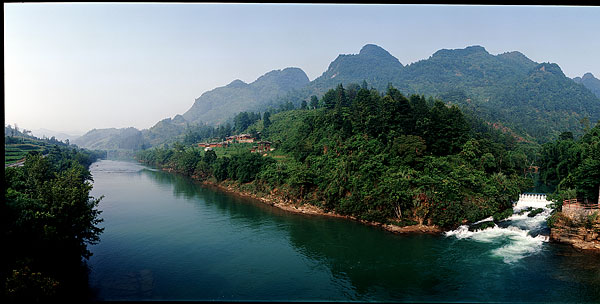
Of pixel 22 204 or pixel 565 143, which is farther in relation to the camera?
pixel 565 143

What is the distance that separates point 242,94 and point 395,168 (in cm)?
9052

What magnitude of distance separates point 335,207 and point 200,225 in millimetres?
4025

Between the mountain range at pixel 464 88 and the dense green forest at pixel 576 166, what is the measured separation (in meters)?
11.7

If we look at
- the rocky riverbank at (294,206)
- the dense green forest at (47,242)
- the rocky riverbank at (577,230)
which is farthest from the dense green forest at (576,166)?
the dense green forest at (47,242)

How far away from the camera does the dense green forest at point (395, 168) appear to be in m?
8.90

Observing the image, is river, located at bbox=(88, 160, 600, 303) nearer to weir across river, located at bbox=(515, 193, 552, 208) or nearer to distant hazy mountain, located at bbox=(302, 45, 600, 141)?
weir across river, located at bbox=(515, 193, 552, 208)

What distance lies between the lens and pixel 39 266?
13.2 ft

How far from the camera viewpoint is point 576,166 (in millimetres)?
10039

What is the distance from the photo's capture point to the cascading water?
6629 millimetres

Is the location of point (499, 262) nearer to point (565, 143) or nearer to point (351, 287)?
point (351, 287)

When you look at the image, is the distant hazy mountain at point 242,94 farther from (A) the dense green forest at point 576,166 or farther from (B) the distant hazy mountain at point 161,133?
(A) the dense green forest at point 576,166

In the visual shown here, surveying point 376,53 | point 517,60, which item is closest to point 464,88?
point 517,60

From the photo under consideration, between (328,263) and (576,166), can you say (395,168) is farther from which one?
(576,166)

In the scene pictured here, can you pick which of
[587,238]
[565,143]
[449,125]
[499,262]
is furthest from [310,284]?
[565,143]
